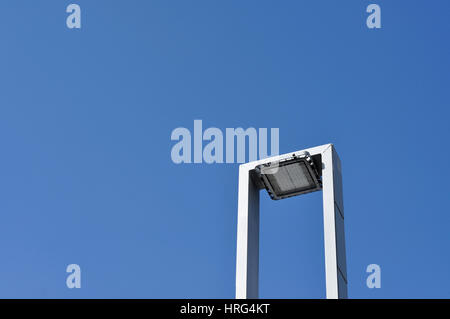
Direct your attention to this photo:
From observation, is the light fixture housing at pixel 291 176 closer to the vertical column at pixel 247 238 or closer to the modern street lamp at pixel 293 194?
the modern street lamp at pixel 293 194

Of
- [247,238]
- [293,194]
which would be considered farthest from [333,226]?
[293,194]

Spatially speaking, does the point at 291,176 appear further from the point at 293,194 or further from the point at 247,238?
the point at 247,238

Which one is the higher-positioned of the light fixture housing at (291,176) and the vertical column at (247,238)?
the light fixture housing at (291,176)

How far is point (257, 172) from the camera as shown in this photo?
13.1 m

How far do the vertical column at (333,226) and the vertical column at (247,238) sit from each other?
1304mm

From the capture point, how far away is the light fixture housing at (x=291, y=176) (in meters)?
12.8

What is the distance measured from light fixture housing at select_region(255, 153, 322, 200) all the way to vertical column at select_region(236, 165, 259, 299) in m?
0.28

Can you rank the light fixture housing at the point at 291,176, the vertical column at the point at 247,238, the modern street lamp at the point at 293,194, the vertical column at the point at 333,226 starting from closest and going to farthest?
the vertical column at the point at 333,226 < the modern street lamp at the point at 293,194 < the vertical column at the point at 247,238 < the light fixture housing at the point at 291,176

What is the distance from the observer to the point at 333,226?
11.9 m

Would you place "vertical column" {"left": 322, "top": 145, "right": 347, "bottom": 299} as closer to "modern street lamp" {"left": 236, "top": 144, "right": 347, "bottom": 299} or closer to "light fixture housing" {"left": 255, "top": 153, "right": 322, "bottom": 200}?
"modern street lamp" {"left": 236, "top": 144, "right": 347, "bottom": 299}

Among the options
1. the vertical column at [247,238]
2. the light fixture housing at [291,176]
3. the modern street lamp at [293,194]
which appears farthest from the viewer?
the light fixture housing at [291,176]

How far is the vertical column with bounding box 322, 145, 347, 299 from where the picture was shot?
37.6 ft

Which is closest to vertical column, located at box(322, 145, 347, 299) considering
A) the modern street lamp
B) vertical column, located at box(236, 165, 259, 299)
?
the modern street lamp

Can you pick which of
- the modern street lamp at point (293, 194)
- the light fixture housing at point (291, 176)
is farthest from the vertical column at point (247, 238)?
the light fixture housing at point (291, 176)
